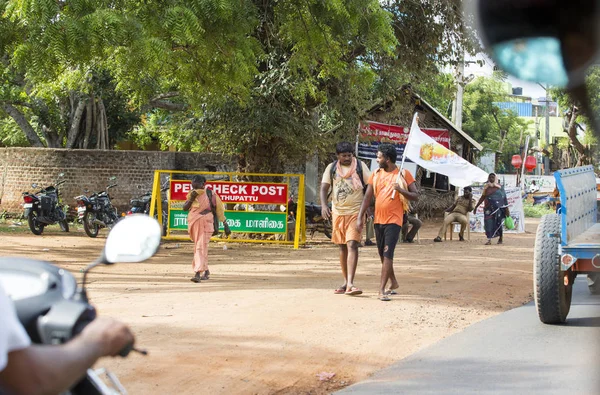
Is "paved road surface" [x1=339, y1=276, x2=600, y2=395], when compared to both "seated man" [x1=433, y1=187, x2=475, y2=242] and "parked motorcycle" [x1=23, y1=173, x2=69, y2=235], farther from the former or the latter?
"parked motorcycle" [x1=23, y1=173, x2=69, y2=235]

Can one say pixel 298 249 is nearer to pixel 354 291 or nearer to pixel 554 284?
pixel 354 291

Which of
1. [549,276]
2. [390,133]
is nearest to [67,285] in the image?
[549,276]

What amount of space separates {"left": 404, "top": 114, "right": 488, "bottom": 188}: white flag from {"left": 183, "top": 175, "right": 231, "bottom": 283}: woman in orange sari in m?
3.31

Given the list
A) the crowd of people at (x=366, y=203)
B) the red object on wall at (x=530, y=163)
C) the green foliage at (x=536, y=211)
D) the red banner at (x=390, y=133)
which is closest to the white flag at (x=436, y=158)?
the crowd of people at (x=366, y=203)

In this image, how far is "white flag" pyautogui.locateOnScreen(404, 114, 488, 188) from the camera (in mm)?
13718

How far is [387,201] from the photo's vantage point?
9.60 meters

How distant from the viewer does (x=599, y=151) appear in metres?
1.01

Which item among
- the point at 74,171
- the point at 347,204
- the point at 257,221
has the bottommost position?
the point at 257,221

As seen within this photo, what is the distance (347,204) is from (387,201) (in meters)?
0.46

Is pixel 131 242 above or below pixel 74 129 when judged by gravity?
below

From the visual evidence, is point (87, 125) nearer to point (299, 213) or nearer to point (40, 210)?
point (40, 210)

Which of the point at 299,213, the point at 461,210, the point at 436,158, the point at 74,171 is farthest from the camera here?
the point at 74,171

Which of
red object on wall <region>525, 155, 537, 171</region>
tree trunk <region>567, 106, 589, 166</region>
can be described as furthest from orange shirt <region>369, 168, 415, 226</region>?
red object on wall <region>525, 155, 537, 171</region>

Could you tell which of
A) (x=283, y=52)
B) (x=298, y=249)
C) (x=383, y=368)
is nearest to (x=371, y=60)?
(x=283, y=52)
